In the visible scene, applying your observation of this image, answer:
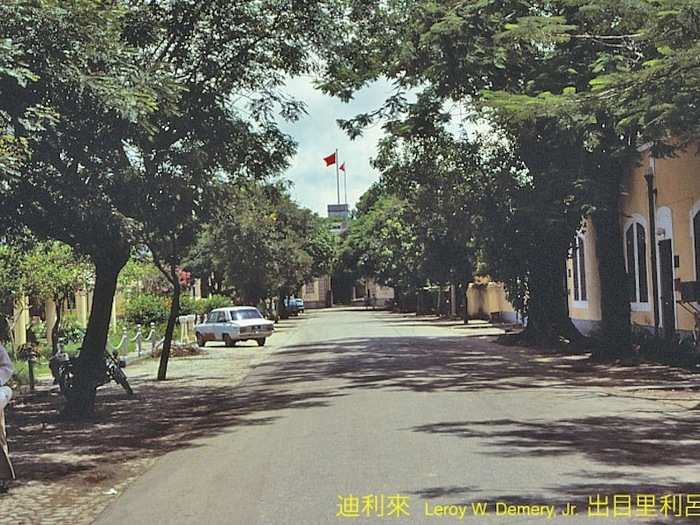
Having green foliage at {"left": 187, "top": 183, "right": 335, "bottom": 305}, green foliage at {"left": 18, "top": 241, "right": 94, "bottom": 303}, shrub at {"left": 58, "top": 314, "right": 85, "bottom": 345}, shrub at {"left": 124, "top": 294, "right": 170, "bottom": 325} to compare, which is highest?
green foliage at {"left": 187, "top": 183, "right": 335, "bottom": 305}

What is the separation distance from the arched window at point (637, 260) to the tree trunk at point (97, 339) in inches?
638

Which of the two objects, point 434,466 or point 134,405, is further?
point 134,405

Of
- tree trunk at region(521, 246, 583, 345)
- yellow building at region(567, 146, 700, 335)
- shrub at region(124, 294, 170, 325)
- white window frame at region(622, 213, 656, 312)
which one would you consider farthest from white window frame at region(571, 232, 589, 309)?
shrub at region(124, 294, 170, 325)

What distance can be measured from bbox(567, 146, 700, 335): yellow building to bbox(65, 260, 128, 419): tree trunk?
12381mm

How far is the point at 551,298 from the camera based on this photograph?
1102 inches

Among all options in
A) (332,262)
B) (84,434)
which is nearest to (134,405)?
(84,434)

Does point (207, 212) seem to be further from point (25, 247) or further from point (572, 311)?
point (572, 311)

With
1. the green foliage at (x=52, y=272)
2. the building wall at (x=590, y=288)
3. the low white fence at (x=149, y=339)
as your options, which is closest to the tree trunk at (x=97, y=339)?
the green foliage at (x=52, y=272)

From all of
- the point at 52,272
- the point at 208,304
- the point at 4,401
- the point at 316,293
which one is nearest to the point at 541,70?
the point at 52,272

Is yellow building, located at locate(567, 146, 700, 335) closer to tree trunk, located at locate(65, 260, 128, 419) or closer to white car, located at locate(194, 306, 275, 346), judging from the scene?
tree trunk, located at locate(65, 260, 128, 419)

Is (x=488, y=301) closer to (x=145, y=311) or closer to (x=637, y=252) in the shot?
(x=145, y=311)

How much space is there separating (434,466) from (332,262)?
75352 mm

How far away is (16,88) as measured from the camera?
1066 centimetres

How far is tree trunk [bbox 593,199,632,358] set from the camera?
22266 mm
